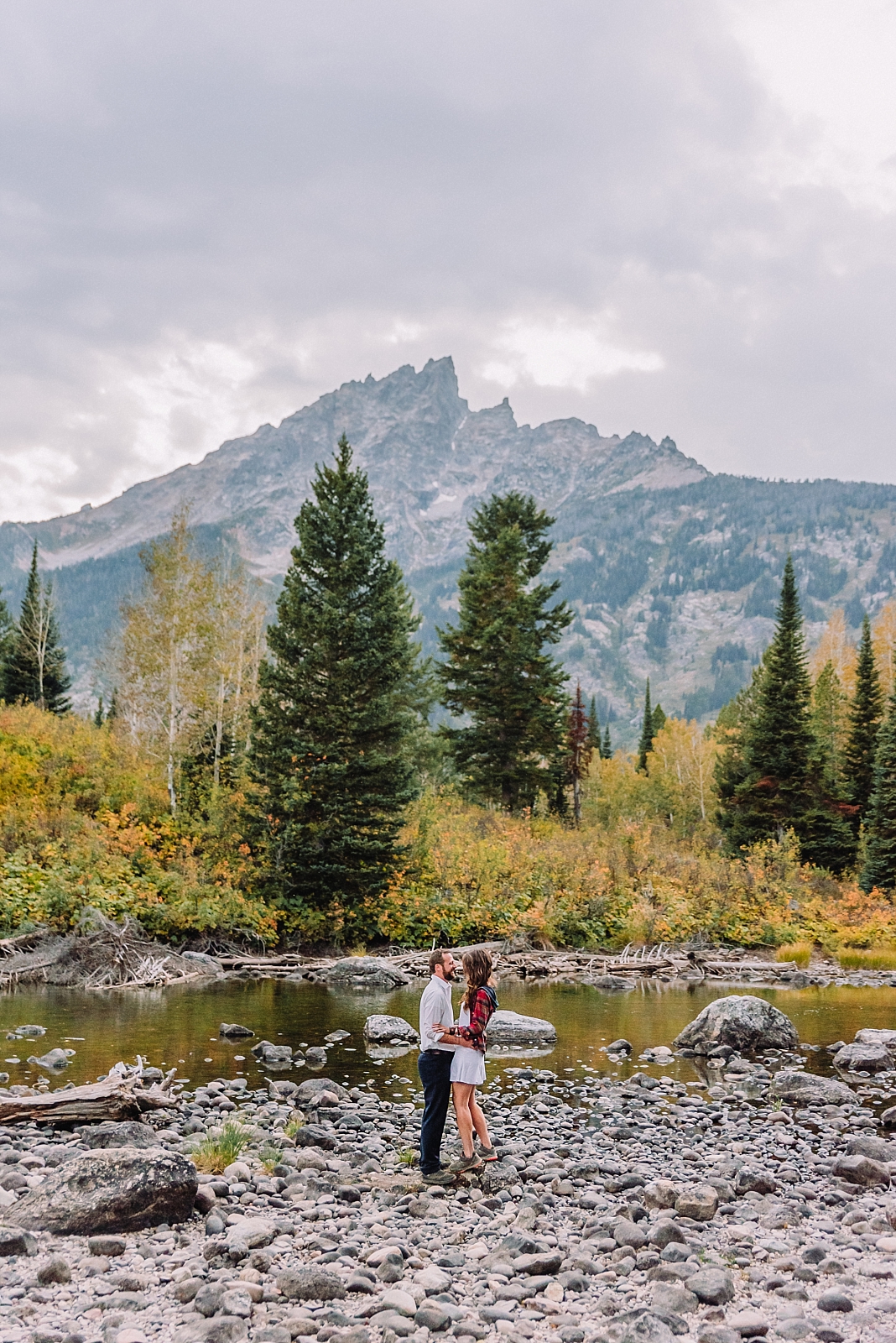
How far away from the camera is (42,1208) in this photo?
6.39 meters

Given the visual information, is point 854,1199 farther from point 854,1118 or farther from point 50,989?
point 50,989

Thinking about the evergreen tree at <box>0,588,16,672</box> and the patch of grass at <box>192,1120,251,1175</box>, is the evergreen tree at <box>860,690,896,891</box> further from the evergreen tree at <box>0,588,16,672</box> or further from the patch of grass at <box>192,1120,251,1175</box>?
the evergreen tree at <box>0,588,16,672</box>

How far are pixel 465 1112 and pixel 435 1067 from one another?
0.49 meters

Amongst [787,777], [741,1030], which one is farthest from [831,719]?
[741,1030]

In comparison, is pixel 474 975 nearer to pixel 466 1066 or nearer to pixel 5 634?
pixel 466 1066

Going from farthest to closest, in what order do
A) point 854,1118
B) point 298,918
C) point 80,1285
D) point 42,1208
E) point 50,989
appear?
point 298,918
point 50,989
point 854,1118
point 42,1208
point 80,1285

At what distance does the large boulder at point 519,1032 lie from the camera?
14.1 metres

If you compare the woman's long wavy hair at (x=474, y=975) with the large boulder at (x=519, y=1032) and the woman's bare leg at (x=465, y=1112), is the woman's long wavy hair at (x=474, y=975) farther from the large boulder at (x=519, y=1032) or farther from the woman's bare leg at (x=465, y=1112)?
the large boulder at (x=519, y=1032)

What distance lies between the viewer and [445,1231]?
6.57 meters

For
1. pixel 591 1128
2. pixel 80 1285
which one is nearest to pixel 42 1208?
pixel 80 1285

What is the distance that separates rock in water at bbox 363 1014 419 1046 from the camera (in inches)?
544

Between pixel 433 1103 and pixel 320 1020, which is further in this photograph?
pixel 320 1020

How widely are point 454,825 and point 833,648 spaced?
159 ft

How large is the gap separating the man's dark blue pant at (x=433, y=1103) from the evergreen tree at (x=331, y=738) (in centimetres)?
1566
